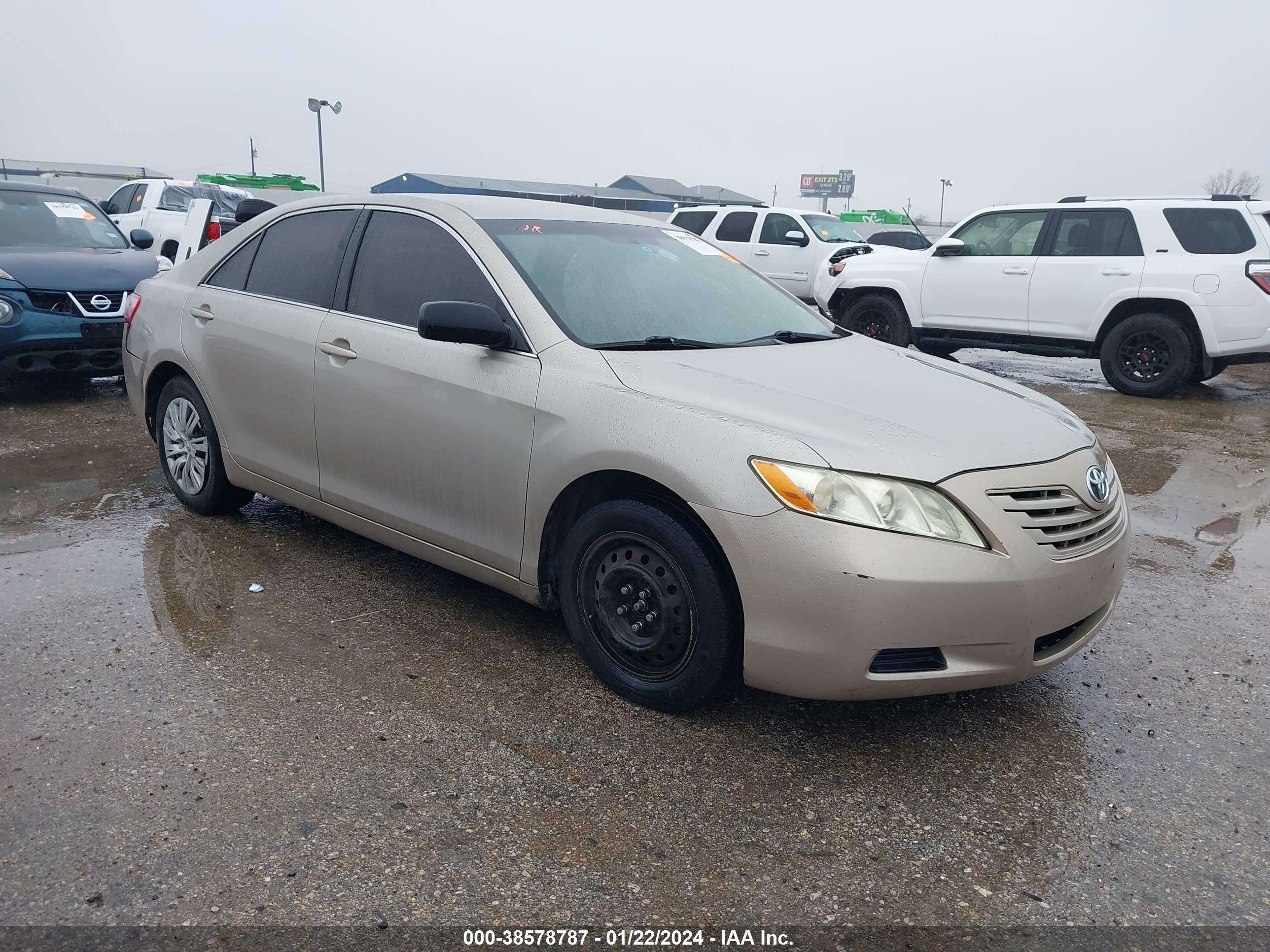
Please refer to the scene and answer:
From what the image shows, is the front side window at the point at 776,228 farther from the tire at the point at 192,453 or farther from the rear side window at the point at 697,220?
the tire at the point at 192,453

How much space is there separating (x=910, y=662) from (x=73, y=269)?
25.7 ft

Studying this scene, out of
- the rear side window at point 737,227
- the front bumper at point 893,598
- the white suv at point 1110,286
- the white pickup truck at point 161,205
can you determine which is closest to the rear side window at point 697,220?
the rear side window at point 737,227

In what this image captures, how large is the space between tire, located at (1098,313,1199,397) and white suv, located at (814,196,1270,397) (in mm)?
11

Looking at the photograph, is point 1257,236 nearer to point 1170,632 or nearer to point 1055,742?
point 1170,632

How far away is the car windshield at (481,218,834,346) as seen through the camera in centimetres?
366

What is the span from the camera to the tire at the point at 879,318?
1139 centimetres

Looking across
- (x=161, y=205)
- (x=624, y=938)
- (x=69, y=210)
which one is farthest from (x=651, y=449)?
(x=161, y=205)

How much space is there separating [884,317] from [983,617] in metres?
9.36

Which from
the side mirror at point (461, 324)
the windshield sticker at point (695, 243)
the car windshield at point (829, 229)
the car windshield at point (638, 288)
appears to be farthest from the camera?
the car windshield at point (829, 229)

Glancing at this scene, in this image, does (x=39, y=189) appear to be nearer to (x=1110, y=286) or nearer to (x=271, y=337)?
(x=271, y=337)

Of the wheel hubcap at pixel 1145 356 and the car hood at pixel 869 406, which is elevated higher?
the car hood at pixel 869 406

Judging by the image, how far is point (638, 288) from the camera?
154 inches

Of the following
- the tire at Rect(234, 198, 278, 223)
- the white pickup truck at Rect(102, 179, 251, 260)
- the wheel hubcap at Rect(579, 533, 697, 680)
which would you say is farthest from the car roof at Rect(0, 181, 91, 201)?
the wheel hubcap at Rect(579, 533, 697, 680)

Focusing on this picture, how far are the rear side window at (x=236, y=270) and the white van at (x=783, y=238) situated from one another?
37.6 feet
